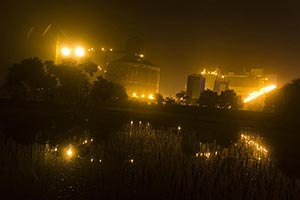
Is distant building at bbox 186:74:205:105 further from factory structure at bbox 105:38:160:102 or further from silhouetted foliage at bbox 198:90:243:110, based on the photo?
silhouetted foliage at bbox 198:90:243:110

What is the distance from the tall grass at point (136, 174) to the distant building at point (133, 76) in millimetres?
51058

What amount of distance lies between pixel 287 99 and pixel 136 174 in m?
37.4

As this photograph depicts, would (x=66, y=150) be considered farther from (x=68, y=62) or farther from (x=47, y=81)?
(x=68, y=62)

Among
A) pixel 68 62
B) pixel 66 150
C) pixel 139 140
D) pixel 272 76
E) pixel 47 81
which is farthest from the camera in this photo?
pixel 272 76

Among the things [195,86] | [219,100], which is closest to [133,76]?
[195,86]

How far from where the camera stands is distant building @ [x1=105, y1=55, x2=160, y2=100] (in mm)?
69562

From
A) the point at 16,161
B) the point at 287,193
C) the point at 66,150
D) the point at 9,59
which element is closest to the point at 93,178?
the point at 16,161

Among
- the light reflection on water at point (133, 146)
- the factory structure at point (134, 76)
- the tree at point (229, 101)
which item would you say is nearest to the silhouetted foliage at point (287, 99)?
the tree at point (229, 101)

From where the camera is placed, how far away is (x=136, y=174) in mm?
12852

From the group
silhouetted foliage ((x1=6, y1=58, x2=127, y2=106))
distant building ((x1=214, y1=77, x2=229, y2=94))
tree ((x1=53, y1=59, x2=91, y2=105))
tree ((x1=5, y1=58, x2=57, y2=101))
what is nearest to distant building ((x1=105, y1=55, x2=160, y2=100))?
distant building ((x1=214, y1=77, x2=229, y2=94))

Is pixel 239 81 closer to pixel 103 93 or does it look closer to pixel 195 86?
pixel 195 86

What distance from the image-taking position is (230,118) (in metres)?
43.3

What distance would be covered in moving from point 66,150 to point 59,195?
6.29 metres

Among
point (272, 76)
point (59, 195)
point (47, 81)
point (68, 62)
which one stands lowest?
point (59, 195)
